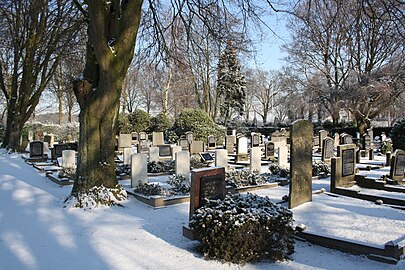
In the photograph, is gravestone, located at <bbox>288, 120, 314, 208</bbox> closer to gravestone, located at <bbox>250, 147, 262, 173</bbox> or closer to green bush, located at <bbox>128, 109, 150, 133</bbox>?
gravestone, located at <bbox>250, 147, 262, 173</bbox>

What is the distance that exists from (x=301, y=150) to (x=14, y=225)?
609cm

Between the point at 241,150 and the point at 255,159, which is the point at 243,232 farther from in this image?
the point at 241,150

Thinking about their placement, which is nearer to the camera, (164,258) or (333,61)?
(164,258)

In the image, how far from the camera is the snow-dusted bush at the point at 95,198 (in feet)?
Answer: 25.1

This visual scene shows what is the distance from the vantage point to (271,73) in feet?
228

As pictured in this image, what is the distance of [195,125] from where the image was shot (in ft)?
86.9

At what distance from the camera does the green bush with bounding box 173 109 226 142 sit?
86.9 feet

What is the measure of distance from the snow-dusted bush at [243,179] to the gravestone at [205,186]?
368 centimetres

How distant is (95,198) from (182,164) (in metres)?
3.52

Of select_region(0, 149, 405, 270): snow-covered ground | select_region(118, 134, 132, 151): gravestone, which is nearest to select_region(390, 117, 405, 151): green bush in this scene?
select_region(0, 149, 405, 270): snow-covered ground

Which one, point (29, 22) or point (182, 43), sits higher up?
point (29, 22)

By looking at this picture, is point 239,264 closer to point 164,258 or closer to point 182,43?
point 164,258

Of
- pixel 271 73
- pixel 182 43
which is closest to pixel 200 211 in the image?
pixel 182 43

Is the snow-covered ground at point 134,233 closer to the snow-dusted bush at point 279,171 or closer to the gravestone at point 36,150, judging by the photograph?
the snow-dusted bush at point 279,171
